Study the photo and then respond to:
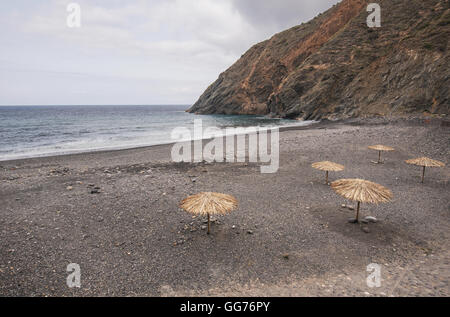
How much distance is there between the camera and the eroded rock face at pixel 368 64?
27.0 m

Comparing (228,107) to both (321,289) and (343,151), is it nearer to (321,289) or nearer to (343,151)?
(343,151)

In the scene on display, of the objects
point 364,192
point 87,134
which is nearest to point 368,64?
point 364,192

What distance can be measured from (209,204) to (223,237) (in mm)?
1007

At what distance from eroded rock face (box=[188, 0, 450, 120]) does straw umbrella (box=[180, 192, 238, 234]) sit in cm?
2890

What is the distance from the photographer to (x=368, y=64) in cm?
3575

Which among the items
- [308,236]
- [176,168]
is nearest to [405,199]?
[308,236]

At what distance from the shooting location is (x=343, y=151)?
570 inches

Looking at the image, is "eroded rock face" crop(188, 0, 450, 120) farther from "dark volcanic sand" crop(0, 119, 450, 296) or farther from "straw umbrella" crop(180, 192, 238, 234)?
"straw umbrella" crop(180, 192, 238, 234)

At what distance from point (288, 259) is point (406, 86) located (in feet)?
106

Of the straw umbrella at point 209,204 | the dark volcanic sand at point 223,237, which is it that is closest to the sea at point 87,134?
the dark volcanic sand at point 223,237

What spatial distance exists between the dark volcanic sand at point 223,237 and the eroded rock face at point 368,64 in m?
22.5

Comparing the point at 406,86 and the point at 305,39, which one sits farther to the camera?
the point at 305,39

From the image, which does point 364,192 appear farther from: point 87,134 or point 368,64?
point 368,64

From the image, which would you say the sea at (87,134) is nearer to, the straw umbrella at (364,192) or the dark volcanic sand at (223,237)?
the dark volcanic sand at (223,237)
